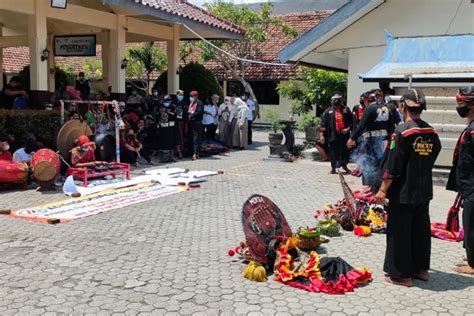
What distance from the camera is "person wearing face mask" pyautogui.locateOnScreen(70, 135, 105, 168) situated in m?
10.5

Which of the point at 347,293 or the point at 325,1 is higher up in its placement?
the point at 325,1

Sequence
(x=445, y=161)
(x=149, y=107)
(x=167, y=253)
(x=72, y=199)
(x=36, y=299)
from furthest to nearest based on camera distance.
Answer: (x=149, y=107) → (x=445, y=161) → (x=72, y=199) → (x=167, y=253) → (x=36, y=299)

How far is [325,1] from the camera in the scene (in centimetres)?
3559

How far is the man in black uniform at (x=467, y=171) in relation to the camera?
5.33 m

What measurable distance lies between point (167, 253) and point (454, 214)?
11.4 feet

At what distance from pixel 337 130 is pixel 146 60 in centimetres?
1895

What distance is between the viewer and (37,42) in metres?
12.7

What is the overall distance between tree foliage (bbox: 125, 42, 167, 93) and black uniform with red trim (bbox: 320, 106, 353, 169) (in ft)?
59.2

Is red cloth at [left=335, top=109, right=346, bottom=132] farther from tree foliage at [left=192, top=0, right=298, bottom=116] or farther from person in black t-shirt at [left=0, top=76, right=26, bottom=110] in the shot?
tree foliage at [left=192, top=0, right=298, bottom=116]

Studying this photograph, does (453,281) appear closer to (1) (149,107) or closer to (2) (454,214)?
(2) (454,214)

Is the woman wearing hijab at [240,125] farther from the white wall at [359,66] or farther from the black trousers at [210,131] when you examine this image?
the white wall at [359,66]

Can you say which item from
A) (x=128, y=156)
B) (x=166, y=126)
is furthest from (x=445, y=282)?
(x=166, y=126)

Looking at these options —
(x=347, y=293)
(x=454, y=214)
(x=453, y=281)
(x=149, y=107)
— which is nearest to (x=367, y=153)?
(x=454, y=214)

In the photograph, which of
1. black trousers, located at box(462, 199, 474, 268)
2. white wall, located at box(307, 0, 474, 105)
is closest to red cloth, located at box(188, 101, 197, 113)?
white wall, located at box(307, 0, 474, 105)
